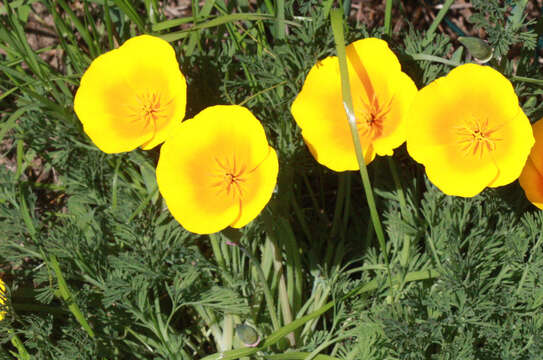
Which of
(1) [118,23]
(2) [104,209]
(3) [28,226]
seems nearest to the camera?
(3) [28,226]

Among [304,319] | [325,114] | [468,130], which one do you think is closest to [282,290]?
[304,319]

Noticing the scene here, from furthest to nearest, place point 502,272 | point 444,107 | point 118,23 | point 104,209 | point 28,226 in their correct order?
1. point 118,23
2. point 104,209
3. point 28,226
4. point 502,272
5. point 444,107

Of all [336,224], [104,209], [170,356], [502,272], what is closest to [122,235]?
[104,209]

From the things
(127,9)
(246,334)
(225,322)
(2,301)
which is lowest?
(225,322)

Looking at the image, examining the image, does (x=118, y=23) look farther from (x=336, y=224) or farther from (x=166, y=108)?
(x=336, y=224)

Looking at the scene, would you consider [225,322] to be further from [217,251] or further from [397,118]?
[397,118]

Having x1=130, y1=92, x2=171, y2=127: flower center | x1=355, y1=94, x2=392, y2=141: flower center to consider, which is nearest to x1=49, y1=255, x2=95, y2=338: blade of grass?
x1=130, y1=92, x2=171, y2=127: flower center
